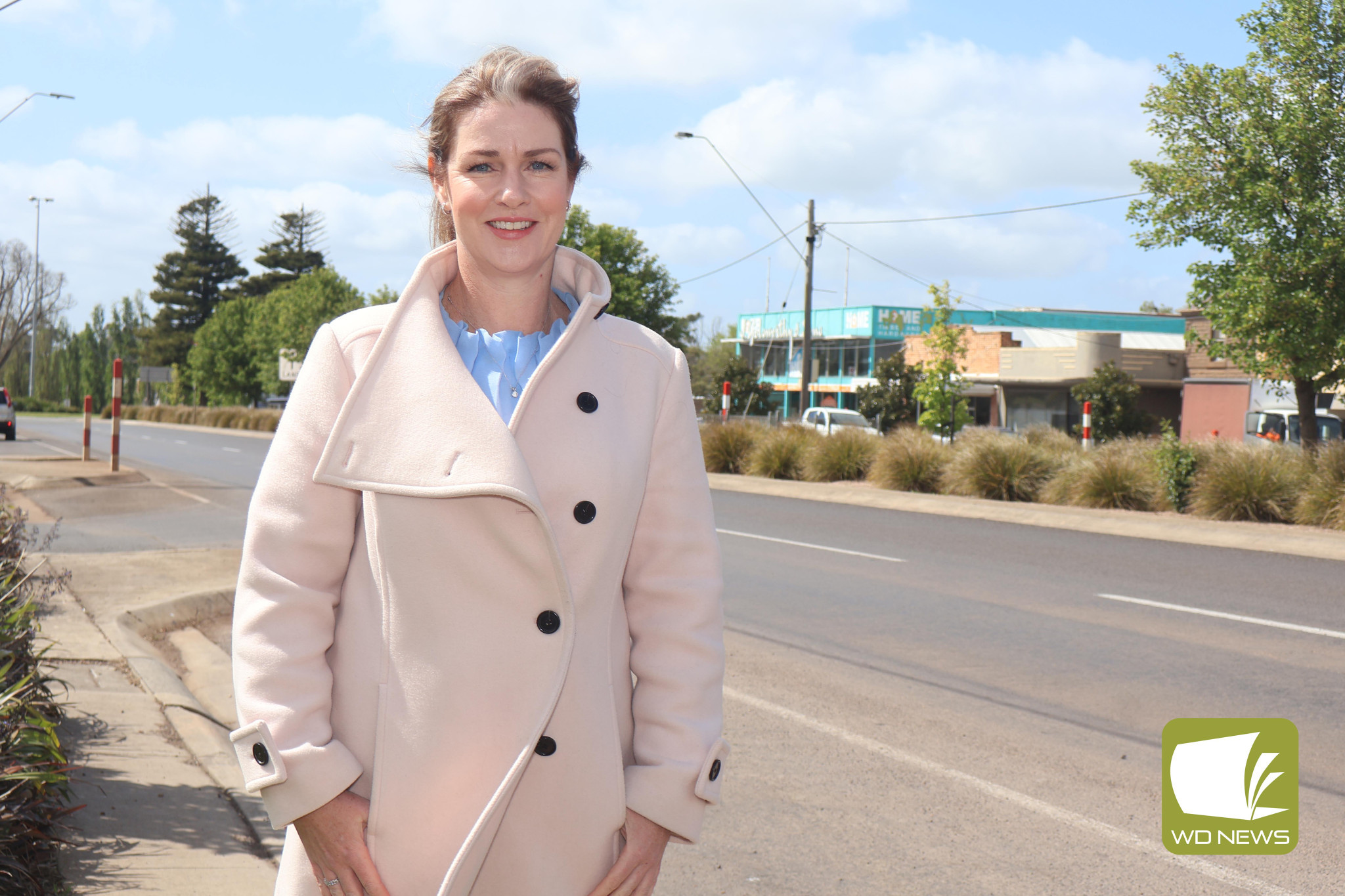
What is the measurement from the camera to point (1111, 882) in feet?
12.6

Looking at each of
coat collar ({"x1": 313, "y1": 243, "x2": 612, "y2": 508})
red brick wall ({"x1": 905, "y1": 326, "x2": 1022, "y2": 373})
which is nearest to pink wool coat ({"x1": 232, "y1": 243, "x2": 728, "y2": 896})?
coat collar ({"x1": 313, "y1": 243, "x2": 612, "y2": 508})

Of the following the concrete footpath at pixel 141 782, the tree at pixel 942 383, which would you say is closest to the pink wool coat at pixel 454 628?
the concrete footpath at pixel 141 782

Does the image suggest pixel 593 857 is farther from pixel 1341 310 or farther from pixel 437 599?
pixel 1341 310

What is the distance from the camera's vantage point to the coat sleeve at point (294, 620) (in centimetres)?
183

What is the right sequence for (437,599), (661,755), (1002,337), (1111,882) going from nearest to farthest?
(437,599) → (661,755) → (1111,882) → (1002,337)

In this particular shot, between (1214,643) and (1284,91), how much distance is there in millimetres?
14204

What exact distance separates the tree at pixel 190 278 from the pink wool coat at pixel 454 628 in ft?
319

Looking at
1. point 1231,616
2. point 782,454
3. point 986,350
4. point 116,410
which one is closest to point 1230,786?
point 1231,616

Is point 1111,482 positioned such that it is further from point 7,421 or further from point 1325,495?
point 7,421

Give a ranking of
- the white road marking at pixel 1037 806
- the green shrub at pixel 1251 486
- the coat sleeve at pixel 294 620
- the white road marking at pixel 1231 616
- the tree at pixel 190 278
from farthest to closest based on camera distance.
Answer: the tree at pixel 190 278, the green shrub at pixel 1251 486, the white road marking at pixel 1231 616, the white road marking at pixel 1037 806, the coat sleeve at pixel 294 620

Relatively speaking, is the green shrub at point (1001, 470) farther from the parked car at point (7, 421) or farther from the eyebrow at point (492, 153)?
the parked car at point (7, 421)

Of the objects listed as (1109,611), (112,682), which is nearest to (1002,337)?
(1109,611)

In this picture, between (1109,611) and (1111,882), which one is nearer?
(1111,882)

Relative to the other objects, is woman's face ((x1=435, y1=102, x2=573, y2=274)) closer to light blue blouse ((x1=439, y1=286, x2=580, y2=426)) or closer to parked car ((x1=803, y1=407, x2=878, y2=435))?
light blue blouse ((x1=439, y1=286, x2=580, y2=426))
